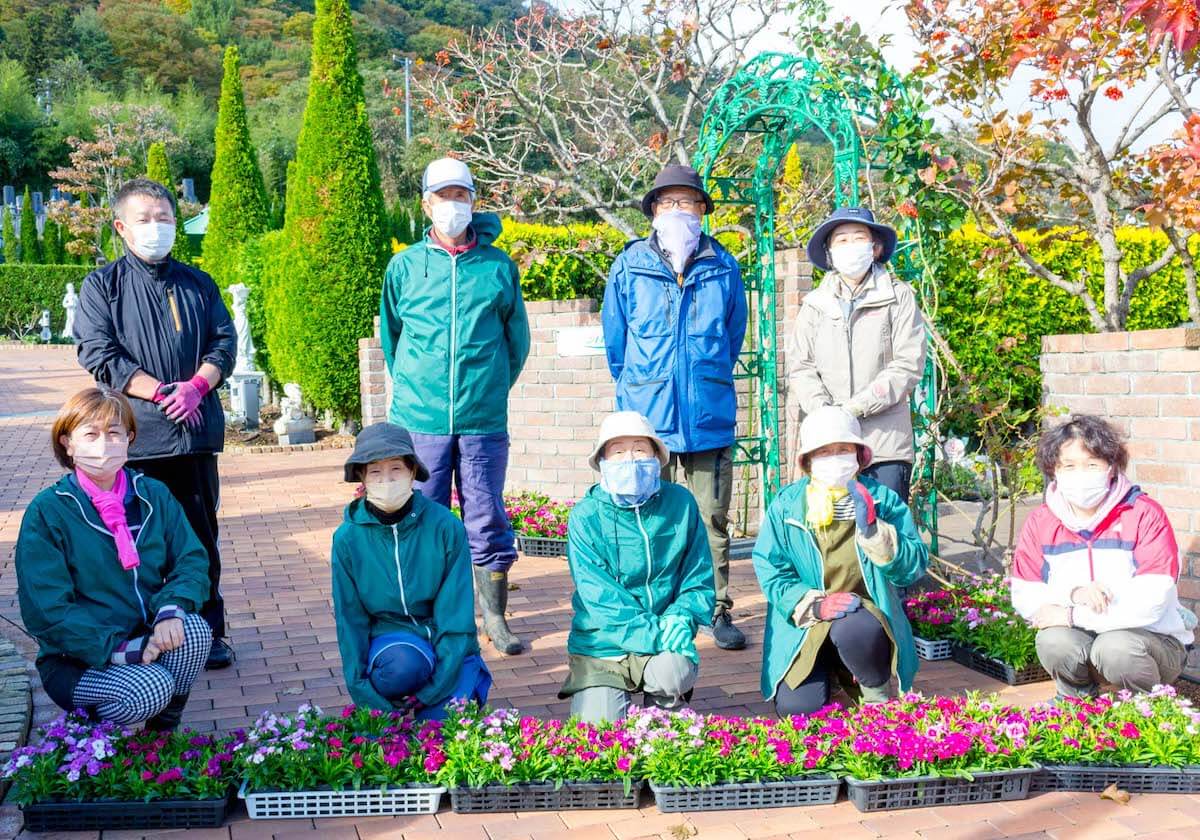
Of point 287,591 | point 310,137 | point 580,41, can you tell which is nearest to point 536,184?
point 580,41

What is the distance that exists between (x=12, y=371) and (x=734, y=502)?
1954 cm

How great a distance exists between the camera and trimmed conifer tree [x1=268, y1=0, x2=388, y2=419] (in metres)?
12.0

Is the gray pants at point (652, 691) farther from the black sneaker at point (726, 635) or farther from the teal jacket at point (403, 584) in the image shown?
the black sneaker at point (726, 635)

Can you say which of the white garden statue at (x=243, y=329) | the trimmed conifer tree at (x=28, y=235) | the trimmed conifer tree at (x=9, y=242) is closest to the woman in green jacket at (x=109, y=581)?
the white garden statue at (x=243, y=329)

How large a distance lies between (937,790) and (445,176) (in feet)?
9.54

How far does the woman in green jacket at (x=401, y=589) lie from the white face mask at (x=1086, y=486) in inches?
80.5

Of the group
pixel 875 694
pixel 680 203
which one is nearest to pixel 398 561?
pixel 875 694

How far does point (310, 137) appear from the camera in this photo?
12.1 metres

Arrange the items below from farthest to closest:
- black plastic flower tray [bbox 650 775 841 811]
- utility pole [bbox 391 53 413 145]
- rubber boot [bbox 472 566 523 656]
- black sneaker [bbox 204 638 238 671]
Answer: utility pole [bbox 391 53 413 145] → rubber boot [bbox 472 566 523 656] → black sneaker [bbox 204 638 238 671] → black plastic flower tray [bbox 650 775 841 811]

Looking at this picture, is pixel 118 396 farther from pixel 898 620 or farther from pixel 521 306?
pixel 898 620

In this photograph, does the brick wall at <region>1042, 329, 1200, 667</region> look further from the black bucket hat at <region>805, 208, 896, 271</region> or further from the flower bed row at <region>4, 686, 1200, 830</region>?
the flower bed row at <region>4, 686, 1200, 830</region>

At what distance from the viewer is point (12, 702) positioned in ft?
12.7

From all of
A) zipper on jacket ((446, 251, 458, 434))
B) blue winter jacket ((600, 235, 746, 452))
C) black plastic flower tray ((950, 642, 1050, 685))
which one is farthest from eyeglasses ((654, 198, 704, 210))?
black plastic flower tray ((950, 642, 1050, 685))

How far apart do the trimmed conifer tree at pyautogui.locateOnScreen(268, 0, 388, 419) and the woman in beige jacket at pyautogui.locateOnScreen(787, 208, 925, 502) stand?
821cm
